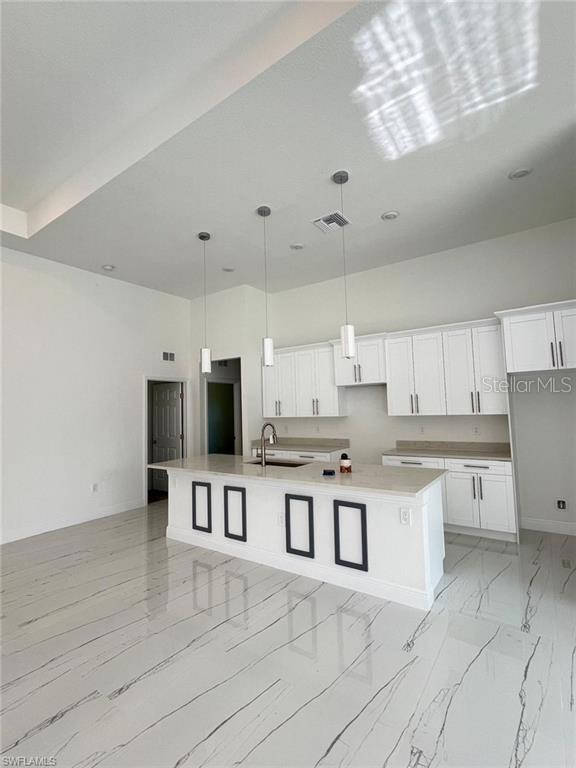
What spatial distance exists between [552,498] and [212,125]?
→ 5.04 m

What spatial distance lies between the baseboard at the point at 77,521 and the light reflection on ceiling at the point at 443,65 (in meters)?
5.68

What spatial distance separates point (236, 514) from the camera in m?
3.90

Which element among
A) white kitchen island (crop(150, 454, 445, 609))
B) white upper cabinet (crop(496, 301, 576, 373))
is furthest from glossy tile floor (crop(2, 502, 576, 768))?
white upper cabinet (crop(496, 301, 576, 373))

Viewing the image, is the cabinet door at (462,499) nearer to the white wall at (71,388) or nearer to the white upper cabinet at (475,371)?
the white upper cabinet at (475,371)

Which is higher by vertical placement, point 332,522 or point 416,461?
point 416,461

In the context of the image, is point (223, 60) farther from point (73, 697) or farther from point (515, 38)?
point (73, 697)

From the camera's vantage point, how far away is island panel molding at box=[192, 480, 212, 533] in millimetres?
4125

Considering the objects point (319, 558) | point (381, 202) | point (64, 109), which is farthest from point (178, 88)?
point (319, 558)

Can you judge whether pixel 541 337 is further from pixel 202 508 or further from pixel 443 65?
pixel 202 508

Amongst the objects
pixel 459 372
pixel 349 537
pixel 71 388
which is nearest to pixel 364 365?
pixel 459 372

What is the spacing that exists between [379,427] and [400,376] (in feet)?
3.00

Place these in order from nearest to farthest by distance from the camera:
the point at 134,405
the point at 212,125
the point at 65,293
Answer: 1. the point at 212,125
2. the point at 65,293
3. the point at 134,405

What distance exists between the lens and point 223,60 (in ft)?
8.40

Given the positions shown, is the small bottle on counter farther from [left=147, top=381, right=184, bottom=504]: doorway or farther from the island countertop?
[left=147, top=381, right=184, bottom=504]: doorway
